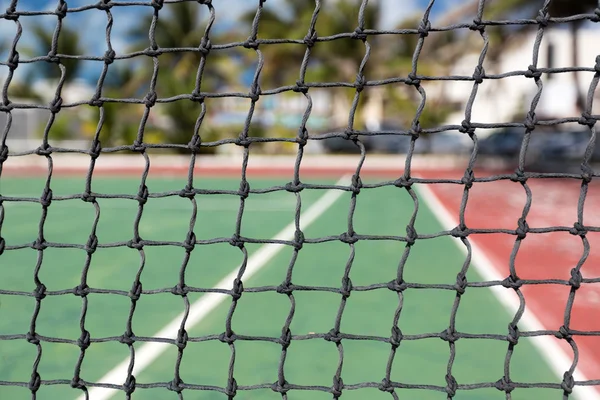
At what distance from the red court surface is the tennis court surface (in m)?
0.02

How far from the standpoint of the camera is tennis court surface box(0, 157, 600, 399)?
1.96 m

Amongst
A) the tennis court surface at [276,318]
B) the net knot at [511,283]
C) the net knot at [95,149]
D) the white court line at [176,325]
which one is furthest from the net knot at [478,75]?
the white court line at [176,325]

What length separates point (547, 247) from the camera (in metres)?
5.80

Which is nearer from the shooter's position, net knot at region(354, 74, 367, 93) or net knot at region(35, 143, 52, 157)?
net knot at region(354, 74, 367, 93)

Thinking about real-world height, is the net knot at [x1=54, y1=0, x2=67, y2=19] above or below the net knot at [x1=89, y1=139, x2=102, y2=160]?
above

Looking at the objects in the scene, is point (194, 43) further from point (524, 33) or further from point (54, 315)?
point (54, 315)

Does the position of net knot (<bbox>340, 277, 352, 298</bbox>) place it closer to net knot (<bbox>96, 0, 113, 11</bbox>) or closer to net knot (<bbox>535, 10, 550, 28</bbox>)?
net knot (<bbox>535, 10, 550, 28</bbox>)

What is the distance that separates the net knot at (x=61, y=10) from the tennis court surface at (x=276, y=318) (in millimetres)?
507

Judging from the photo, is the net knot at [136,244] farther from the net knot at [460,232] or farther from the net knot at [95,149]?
the net knot at [460,232]

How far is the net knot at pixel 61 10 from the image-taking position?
194 centimetres

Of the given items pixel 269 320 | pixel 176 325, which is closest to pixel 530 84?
pixel 269 320

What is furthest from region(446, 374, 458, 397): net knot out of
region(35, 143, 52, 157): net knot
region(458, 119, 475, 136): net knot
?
region(35, 143, 52, 157): net knot

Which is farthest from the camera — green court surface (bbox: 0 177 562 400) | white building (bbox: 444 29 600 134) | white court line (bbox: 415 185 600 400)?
white building (bbox: 444 29 600 134)

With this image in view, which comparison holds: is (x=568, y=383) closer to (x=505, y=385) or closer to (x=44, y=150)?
(x=505, y=385)
